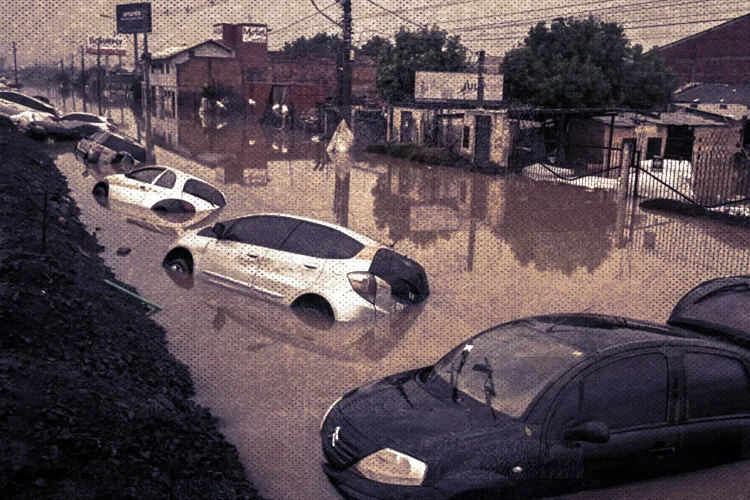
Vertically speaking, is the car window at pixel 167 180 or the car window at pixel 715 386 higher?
the car window at pixel 167 180

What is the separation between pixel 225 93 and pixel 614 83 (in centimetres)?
3273

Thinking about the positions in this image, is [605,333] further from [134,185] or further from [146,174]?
[134,185]

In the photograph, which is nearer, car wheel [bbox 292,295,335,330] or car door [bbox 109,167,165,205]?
car wheel [bbox 292,295,335,330]

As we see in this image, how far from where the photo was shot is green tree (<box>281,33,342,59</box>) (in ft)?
210

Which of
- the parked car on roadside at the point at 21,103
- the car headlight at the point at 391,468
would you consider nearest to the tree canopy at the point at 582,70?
the parked car on roadside at the point at 21,103

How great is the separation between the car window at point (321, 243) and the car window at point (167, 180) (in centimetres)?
753

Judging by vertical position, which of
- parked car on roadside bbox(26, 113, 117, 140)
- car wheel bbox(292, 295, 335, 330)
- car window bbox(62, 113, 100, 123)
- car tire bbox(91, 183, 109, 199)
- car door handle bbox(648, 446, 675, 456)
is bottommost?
car wheel bbox(292, 295, 335, 330)

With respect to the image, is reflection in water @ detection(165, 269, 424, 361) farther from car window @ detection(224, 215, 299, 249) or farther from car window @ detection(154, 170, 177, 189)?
car window @ detection(154, 170, 177, 189)

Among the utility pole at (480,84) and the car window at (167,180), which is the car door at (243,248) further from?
the utility pole at (480,84)

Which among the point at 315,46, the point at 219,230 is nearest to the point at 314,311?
the point at 219,230

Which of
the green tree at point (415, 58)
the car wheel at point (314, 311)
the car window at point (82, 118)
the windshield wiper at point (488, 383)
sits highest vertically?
the green tree at point (415, 58)

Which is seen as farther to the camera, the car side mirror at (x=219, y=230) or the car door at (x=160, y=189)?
the car door at (x=160, y=189)

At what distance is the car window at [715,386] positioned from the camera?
522cm

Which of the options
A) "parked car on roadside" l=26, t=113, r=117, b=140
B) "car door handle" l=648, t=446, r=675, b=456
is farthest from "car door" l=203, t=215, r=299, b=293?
"parked car on roadside" l=26, t=113, r=117, b=140
